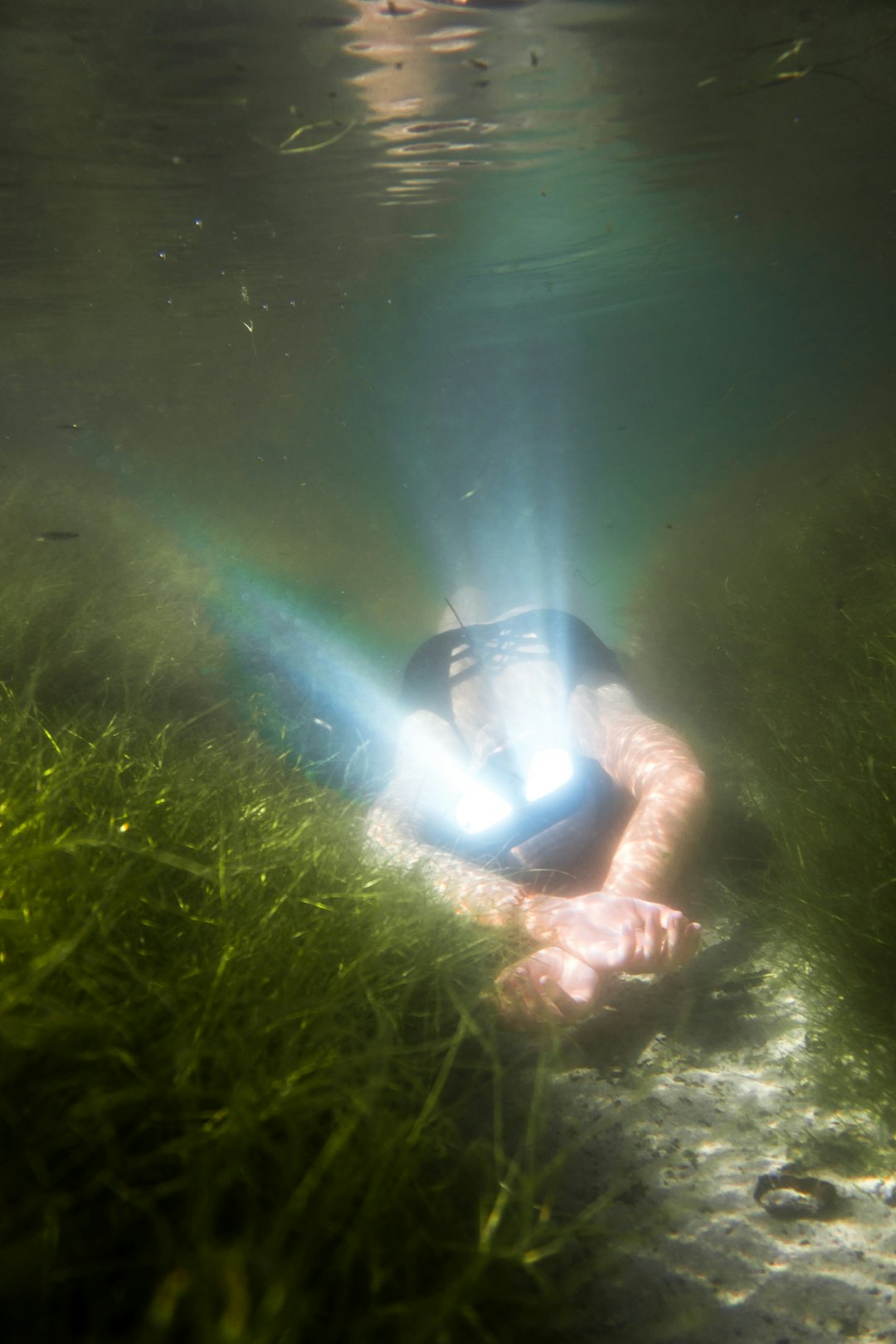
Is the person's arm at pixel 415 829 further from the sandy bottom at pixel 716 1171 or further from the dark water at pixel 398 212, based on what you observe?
the dark water at pixel 398 212

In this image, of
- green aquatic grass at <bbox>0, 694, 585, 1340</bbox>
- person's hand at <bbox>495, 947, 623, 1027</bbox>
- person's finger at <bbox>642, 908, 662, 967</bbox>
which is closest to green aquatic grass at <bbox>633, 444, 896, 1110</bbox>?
person's finger at <bbox>642, 908, 662, 967</bbox>

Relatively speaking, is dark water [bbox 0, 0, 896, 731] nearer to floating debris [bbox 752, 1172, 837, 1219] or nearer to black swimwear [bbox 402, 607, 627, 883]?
black swimwear [bbox 402, 607, 627, 883]

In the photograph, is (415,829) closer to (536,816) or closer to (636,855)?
(536,816)

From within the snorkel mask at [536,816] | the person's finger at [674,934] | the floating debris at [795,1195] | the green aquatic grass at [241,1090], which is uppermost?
the green aquatic grass at [241,1090]

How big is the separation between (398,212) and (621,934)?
15.1 meters

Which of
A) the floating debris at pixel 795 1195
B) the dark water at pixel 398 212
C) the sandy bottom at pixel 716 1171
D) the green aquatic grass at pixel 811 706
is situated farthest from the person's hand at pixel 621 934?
the dark water at pixel 398 212

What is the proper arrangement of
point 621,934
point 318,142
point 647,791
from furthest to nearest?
point 318,142, point 647,791, point 621,934

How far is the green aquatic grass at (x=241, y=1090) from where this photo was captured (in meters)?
1.26

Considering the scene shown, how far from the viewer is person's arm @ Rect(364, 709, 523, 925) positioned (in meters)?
3.43

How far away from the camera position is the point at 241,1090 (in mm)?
1608

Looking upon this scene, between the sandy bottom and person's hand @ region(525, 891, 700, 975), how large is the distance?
1.08ft

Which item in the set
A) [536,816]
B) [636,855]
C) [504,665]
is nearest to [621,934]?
[636,855]

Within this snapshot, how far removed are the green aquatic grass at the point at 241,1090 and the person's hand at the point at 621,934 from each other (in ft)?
1.14

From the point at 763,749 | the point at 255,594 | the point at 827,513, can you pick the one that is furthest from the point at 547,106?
the point at 763,749
